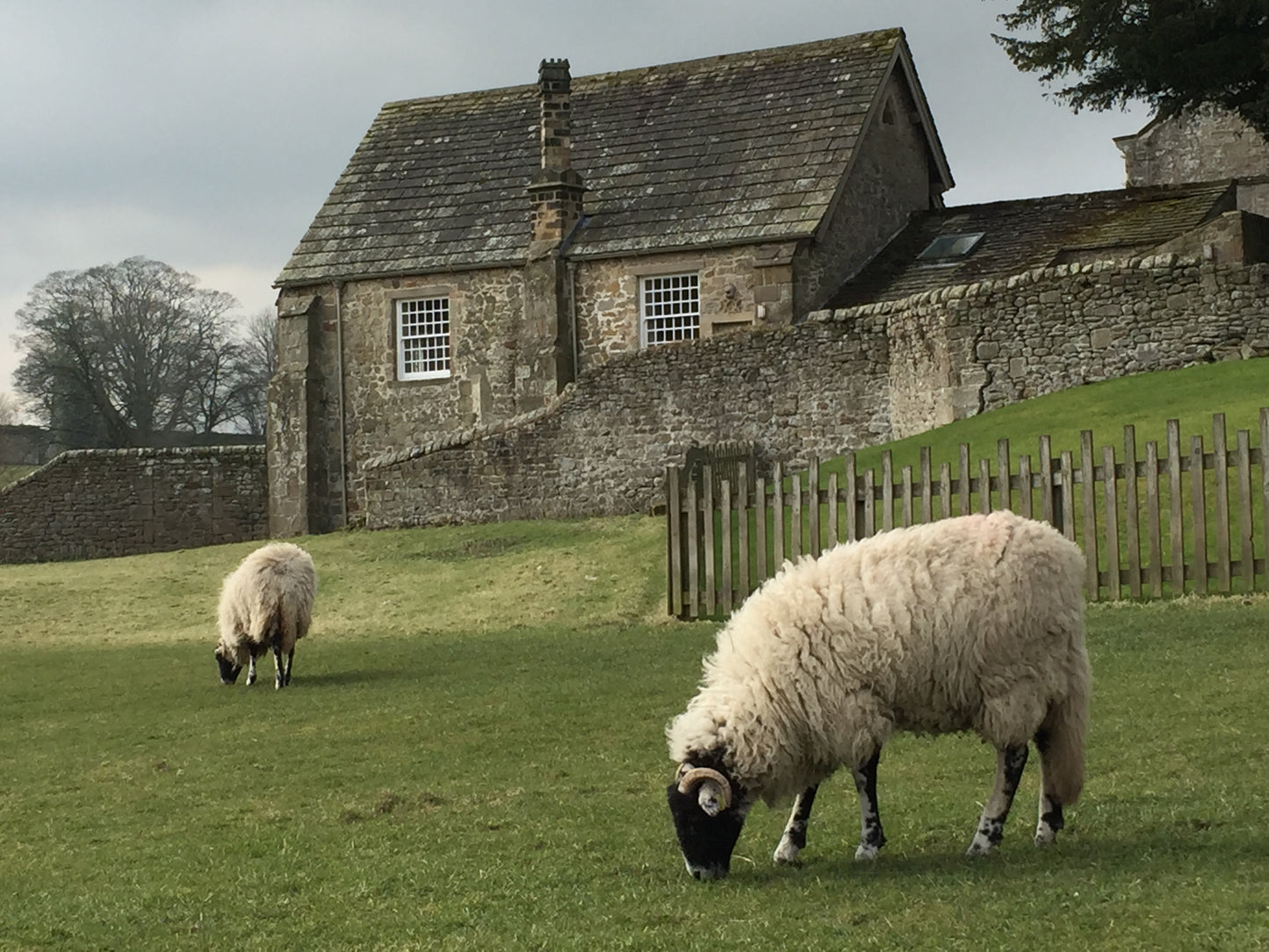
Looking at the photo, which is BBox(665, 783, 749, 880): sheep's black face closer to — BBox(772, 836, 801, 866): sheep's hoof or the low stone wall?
BBox(772, 836, 801, 866): sheep's hoof

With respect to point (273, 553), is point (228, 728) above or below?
below

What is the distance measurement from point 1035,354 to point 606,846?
19.2 metres

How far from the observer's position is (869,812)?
684 cm

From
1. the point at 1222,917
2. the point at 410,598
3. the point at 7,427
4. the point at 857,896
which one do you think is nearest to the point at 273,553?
the point at 410,598

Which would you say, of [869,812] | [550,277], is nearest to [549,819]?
[869,812]

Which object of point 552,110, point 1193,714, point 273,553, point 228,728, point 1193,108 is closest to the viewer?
point 1193,714

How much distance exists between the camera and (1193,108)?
30375 mm

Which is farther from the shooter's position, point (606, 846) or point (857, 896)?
point (606, 846)

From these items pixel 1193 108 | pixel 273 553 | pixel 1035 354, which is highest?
pixel 1193 108

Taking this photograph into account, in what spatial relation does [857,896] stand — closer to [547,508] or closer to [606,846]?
[606,846]

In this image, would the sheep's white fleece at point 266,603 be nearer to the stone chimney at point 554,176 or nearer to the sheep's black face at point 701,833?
the sheep's black face at point 701,833

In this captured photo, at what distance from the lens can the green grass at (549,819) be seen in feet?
19.6

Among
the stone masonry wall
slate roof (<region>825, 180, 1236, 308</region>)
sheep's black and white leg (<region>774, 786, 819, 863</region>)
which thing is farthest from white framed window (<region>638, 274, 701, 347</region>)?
sheep's black and white leg (<region>774, 786, 819, 863</region>)

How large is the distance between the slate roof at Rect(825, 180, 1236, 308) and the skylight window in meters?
0.12
